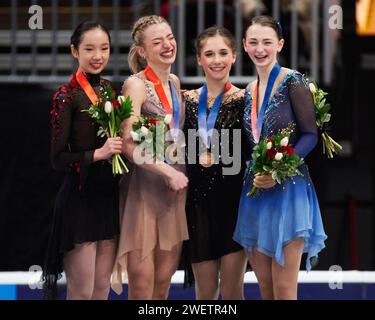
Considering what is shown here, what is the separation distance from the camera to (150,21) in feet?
19.3

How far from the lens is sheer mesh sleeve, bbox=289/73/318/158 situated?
5695 millimetres

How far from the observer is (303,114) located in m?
5.69

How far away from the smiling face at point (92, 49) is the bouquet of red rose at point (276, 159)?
874mm

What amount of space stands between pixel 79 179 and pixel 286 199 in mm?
998

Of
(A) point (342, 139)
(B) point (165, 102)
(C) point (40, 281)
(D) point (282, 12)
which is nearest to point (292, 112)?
(B) point (165, 102)

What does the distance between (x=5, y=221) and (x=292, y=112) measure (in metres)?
3.01

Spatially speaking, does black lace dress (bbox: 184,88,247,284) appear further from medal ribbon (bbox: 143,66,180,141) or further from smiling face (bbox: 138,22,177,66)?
smiling face (bbox: 138,22,177,66)

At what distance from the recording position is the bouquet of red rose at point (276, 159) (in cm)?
561

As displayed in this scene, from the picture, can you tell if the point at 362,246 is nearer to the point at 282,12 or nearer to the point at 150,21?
the point at 282,12

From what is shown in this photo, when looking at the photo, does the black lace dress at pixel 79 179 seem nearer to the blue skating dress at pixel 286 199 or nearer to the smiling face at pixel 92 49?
the smiling face at pixel 92 49

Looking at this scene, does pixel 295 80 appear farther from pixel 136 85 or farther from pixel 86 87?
pixel 86 87

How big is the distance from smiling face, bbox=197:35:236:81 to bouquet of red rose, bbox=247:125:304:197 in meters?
0.43

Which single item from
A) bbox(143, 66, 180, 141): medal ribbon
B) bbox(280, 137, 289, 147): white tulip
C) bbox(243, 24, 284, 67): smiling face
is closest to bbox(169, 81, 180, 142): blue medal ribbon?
bbox(143, 66, 180, 141): medal ribbon

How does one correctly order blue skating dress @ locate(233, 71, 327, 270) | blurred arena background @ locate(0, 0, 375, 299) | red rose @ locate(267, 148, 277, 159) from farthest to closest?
1. blurred arena background @ locate(0, 0, 375, 299)
2. blue skating dress @ locate(233, 71, 327, 270)
3. red rose @ locate(267, 148, 277, 159)
